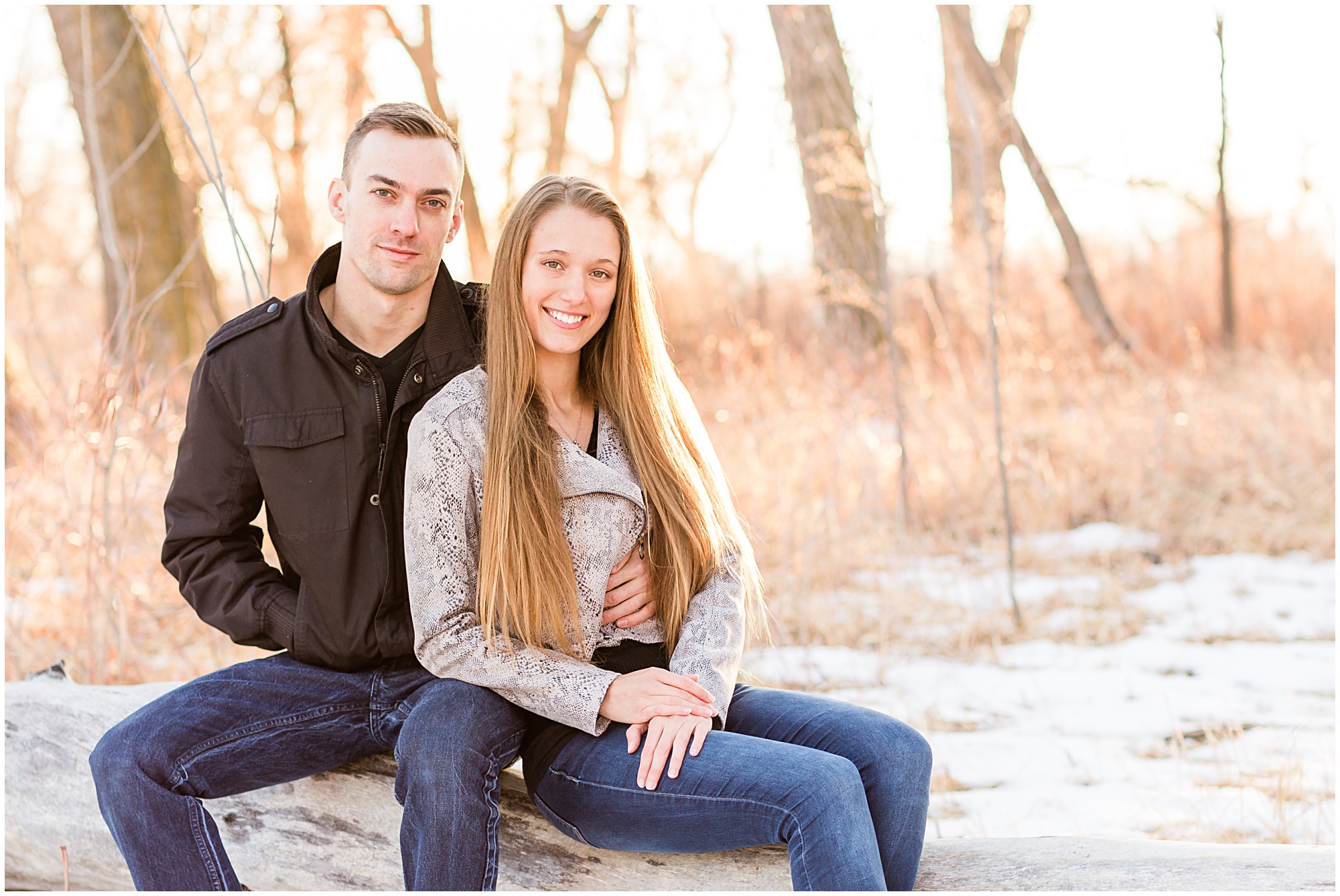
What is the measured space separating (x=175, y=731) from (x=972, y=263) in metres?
4.89

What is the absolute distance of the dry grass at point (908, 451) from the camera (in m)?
4.40

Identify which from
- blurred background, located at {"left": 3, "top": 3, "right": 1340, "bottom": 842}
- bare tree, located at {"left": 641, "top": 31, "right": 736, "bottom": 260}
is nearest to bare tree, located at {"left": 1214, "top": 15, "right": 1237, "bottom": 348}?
blurred background, located at {"left": 3, "top": 3, "right": 1340, "bottom": 842}

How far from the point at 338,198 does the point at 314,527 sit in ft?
2.71

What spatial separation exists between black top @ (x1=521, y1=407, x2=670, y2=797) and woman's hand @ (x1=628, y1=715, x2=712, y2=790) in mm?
176

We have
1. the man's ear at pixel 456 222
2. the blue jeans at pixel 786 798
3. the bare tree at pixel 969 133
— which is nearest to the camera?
the blue jeans at pixel 786 798

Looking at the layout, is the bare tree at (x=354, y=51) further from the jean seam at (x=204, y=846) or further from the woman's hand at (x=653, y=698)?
the woman's hand at (x=653, y=698)

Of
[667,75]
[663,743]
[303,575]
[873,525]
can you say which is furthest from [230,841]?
[667,75]

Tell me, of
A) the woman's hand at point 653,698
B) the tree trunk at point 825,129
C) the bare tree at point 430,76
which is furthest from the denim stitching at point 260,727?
the bare tree at point 430,76

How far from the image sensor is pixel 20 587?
15.5 ft

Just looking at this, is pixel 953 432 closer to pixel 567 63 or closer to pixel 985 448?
pixel 985 448

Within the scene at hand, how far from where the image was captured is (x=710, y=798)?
1995 millimetres

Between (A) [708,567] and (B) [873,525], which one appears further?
(B) [873,525]

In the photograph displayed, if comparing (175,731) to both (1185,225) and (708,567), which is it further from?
→ (1185,225)

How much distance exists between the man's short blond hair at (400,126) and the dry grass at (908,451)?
1666 mm
